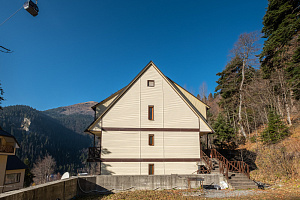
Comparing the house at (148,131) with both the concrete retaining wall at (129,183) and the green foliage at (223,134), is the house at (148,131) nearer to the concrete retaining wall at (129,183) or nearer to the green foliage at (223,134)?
the concrete retaining wall at (129,183)

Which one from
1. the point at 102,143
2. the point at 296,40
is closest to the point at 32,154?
the point at 102,143

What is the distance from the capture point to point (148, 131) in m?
17.6

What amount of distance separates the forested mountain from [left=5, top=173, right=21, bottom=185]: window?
108 metres

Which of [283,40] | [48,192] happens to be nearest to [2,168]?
[48,192]

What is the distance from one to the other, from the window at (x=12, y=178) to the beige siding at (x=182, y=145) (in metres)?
19.4

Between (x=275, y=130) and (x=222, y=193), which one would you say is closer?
(x=222, y=193)

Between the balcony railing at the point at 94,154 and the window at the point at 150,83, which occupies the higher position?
the window at the point at 150,83

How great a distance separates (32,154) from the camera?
12575 centimetres

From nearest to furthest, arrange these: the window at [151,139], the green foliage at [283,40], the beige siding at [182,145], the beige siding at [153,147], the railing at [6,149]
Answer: the beige siding at [153,147] < the beige siding at [182,145] < the window at [151,139] < the railing at [6,149] < the green foliage at [283,40]

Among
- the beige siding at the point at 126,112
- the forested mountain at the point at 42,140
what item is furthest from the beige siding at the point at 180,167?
the forested mountain at the point at 42,140

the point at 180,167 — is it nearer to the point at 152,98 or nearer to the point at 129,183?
the point at 129,183

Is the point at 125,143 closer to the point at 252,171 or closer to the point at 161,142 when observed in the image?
the point at 161,142

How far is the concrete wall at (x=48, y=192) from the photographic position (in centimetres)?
757

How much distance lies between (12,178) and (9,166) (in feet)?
5.07
